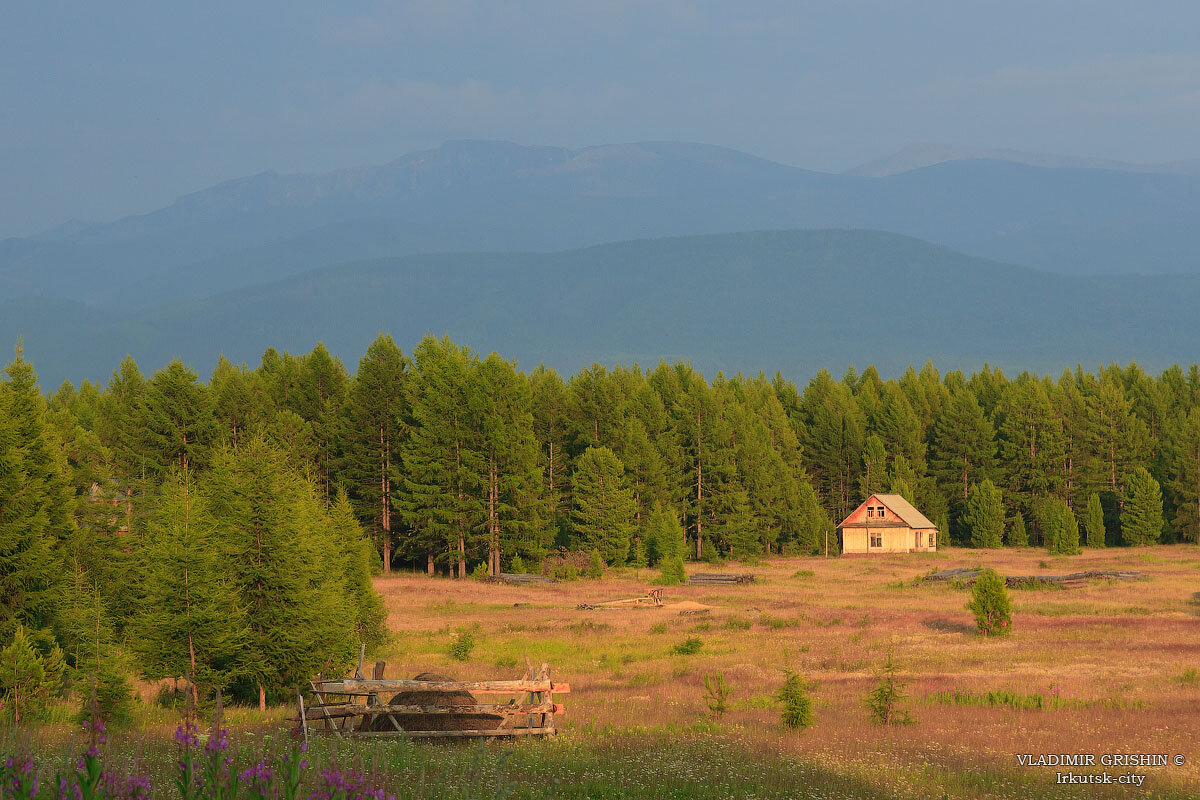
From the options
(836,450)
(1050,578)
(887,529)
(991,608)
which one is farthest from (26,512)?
(836,450)

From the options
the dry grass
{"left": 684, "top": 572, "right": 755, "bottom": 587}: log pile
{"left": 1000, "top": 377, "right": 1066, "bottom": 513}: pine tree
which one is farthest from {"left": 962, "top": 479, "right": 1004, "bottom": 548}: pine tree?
{"left": 684, "top": 572, "right": 755, "bottom": 587}: log pile

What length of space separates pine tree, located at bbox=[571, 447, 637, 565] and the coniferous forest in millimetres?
169

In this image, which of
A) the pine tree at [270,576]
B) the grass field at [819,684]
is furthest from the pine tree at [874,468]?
the pine tree at [270,576]

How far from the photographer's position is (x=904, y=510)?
90.2 m

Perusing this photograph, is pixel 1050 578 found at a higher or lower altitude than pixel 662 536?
lower

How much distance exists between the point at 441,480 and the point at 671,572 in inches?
692

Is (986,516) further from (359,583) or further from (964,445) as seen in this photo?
(359,583)

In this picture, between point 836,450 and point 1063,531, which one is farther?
point 836,450

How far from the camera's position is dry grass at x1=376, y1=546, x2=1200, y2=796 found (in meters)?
19.2

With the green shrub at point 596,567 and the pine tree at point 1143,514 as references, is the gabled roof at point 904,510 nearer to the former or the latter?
the pine tree at point 1143,514

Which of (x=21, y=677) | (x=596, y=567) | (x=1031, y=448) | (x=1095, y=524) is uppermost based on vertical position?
(x=1031, y=448)

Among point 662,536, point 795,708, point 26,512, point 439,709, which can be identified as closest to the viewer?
point 439,709

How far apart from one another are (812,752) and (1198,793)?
231 inches

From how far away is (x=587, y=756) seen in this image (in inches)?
677
